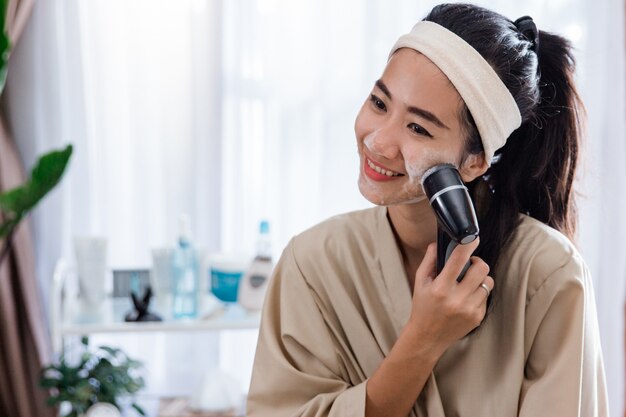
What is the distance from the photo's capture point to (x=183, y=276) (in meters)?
2.09

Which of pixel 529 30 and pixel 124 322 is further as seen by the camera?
pixel 124 322

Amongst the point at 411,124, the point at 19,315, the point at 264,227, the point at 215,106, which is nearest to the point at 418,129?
the point at 411,124

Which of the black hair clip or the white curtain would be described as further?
the white curtain

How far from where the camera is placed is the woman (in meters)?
1.17

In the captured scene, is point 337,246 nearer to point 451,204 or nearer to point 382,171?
point 382,171

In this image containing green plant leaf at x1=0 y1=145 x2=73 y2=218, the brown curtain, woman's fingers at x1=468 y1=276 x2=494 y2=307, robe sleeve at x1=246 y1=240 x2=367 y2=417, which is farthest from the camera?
the brown curtain

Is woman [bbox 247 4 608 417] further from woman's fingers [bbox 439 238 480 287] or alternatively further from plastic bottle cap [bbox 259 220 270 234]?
plastic bottle cap [bbox 259 220 270 234]

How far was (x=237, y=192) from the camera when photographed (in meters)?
2.40

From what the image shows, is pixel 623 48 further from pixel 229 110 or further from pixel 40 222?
pixel 40 222

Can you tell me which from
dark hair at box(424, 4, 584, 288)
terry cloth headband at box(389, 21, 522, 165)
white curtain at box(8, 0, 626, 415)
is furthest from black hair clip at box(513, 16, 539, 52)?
white curtain at box(8, 0, 626, 415)

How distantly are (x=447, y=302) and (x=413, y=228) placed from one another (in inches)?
9.2

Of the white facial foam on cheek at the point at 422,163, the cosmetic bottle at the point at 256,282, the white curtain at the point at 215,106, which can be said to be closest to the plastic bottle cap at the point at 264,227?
the cosmetic bottle at the point at 256,282

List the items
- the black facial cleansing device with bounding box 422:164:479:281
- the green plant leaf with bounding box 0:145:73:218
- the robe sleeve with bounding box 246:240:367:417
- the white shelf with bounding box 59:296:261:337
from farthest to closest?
the white shelf with bounding box 59:296:261:337
the green plant leaf with bounding box 0:145:73:218
the robe sleeve with bounding box 246:240:367:417
the black facial cleansing device with bounding box 422:164:479:281

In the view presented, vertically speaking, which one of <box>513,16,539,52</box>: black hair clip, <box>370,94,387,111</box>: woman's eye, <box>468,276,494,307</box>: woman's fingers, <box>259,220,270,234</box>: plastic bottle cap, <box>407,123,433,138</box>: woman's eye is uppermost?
<box>513,16,539,52</box>: black hair clip
